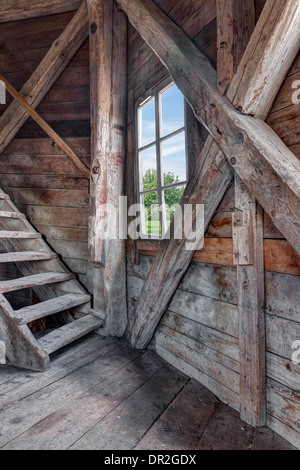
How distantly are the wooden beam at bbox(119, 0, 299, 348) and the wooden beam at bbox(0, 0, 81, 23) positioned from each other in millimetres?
1065

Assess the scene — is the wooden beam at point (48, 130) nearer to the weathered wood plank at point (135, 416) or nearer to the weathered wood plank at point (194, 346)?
the weathered wood plank at point (194, 346)

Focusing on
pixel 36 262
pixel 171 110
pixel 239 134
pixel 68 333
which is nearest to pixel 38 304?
pixel 68 333

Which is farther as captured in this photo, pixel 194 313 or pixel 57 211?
pixel 57 211

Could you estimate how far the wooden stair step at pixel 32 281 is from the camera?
1986 mm

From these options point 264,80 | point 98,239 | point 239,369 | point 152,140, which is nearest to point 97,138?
point 152,140

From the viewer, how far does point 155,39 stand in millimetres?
1625

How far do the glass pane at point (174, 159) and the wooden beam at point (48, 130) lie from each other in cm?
77

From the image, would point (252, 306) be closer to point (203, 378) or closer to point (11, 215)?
point (203, 378)

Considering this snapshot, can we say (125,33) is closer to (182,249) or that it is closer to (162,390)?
(182,249)

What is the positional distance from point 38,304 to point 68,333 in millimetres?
321

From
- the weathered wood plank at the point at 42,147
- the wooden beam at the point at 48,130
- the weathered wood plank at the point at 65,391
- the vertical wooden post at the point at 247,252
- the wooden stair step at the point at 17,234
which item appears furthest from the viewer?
the weathered wood plank at the point at 42,147

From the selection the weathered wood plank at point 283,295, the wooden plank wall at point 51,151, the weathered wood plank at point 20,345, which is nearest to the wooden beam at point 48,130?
the wooden plank wall at point 51,151

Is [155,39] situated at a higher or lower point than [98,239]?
higher

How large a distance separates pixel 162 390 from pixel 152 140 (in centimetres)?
163
